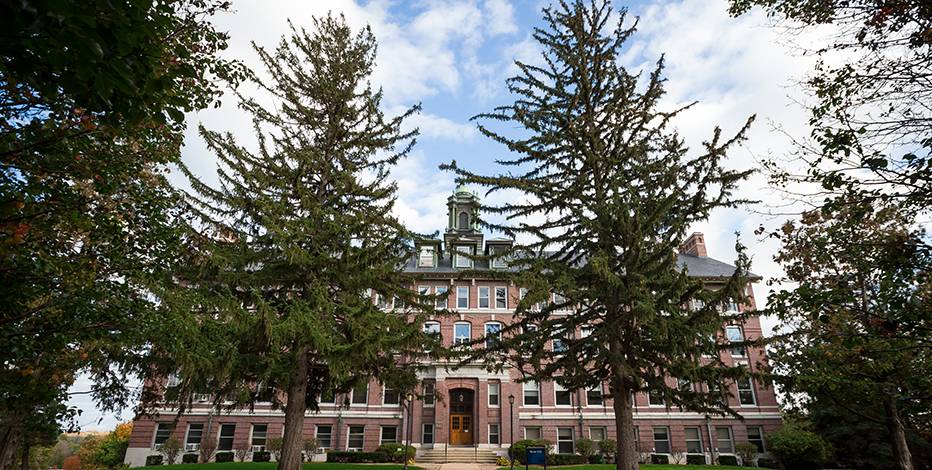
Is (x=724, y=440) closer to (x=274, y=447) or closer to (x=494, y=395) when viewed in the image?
(x=494, y=395)

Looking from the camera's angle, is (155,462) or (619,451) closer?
(619,451)

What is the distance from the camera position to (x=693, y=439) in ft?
91.4

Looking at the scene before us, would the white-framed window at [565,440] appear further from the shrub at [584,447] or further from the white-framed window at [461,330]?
the white-framed window at [461,330]

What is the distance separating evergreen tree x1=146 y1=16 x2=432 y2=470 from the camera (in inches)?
432

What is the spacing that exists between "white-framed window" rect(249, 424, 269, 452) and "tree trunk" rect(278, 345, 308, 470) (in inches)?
688

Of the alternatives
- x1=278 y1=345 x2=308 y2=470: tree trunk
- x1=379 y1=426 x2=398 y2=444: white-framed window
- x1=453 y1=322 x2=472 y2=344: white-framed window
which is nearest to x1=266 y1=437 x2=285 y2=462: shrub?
x1=379 y1=426 x2=398 y2=444: white-framed window

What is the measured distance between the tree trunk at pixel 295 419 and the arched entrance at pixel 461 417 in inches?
652

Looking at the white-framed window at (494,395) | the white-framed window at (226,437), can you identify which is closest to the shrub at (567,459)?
the white-framed window at (494,395)

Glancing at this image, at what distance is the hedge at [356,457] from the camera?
24.8 metres

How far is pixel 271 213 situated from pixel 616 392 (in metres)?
10.1

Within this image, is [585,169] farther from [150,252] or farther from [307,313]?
[150,252]

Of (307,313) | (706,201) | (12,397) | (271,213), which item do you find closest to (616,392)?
(706,201)

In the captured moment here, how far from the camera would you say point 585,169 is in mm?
13953

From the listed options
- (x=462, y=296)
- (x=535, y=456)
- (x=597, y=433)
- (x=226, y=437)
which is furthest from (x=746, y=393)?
(x=226, y=437)
